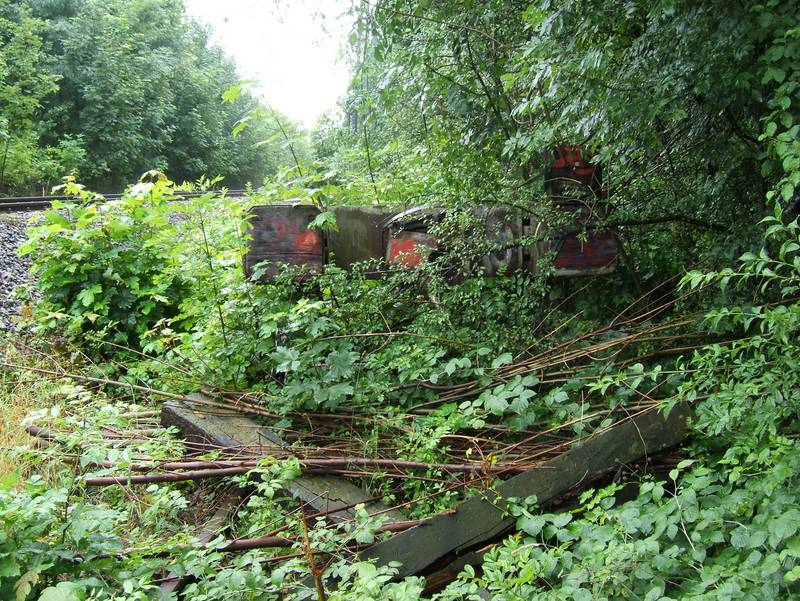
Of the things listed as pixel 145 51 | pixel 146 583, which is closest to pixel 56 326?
pixel 146 583

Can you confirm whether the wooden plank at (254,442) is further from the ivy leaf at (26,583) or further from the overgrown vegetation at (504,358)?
the ivy leaf at (26,583)

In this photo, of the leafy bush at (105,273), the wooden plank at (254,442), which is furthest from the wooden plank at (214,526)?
the leafy bush at (105,273)

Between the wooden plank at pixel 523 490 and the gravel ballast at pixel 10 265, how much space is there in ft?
20.2

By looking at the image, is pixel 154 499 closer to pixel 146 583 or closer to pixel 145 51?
pixel 146 583

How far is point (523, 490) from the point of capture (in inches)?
121

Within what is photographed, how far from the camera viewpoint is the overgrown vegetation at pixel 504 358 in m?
2.58

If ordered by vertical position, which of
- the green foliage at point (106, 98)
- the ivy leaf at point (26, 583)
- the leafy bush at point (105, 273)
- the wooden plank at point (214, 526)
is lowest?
the wooden plank at point (214, 526)

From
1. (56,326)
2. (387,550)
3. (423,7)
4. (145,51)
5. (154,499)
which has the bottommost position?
(387,550)

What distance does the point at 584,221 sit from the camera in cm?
440

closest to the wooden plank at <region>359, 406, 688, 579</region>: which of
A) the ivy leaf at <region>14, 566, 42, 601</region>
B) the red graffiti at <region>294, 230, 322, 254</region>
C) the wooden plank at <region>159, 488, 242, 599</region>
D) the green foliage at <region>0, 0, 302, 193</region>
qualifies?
the wooden plank at <region>159, 488, 242, 599</region>

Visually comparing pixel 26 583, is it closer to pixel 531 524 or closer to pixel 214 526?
pixel 214 526

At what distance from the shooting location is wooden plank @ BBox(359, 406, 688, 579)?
289 cm

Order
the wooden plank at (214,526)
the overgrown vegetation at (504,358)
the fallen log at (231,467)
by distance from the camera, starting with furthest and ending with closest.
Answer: the fallen log at (231,467)
the wooden plank at (214,526)
the overgrown vegetation at (504,358)

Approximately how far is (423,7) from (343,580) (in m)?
3.99
